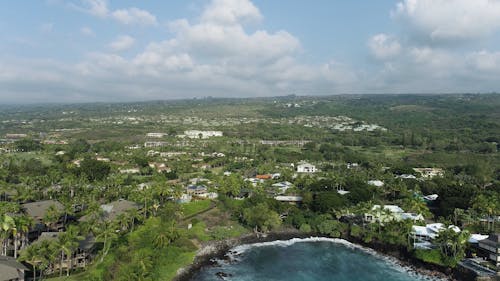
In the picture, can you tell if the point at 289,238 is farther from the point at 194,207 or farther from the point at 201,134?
the point at 201,134

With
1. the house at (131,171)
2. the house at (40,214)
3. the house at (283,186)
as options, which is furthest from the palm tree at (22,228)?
the house at (131,171)

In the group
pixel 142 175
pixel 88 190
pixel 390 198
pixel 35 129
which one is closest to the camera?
pixel 88 190

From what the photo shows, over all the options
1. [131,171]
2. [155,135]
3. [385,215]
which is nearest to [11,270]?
[385,215]

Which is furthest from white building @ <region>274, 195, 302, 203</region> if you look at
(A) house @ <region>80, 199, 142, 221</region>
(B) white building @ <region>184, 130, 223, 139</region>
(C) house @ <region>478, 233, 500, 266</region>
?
(B) white building @ <region>184, 130, 223, 139</region>

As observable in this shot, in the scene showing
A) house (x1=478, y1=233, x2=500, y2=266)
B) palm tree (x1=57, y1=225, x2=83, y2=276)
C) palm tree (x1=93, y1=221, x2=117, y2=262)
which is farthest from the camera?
house (x1=478, y1=233, x2=500, y2=266)

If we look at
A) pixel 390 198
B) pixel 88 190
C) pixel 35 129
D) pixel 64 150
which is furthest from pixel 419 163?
pixel 35 129

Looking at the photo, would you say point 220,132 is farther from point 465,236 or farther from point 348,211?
point 465,236

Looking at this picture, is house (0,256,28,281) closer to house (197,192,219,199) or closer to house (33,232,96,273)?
house (33,232,96,273)
